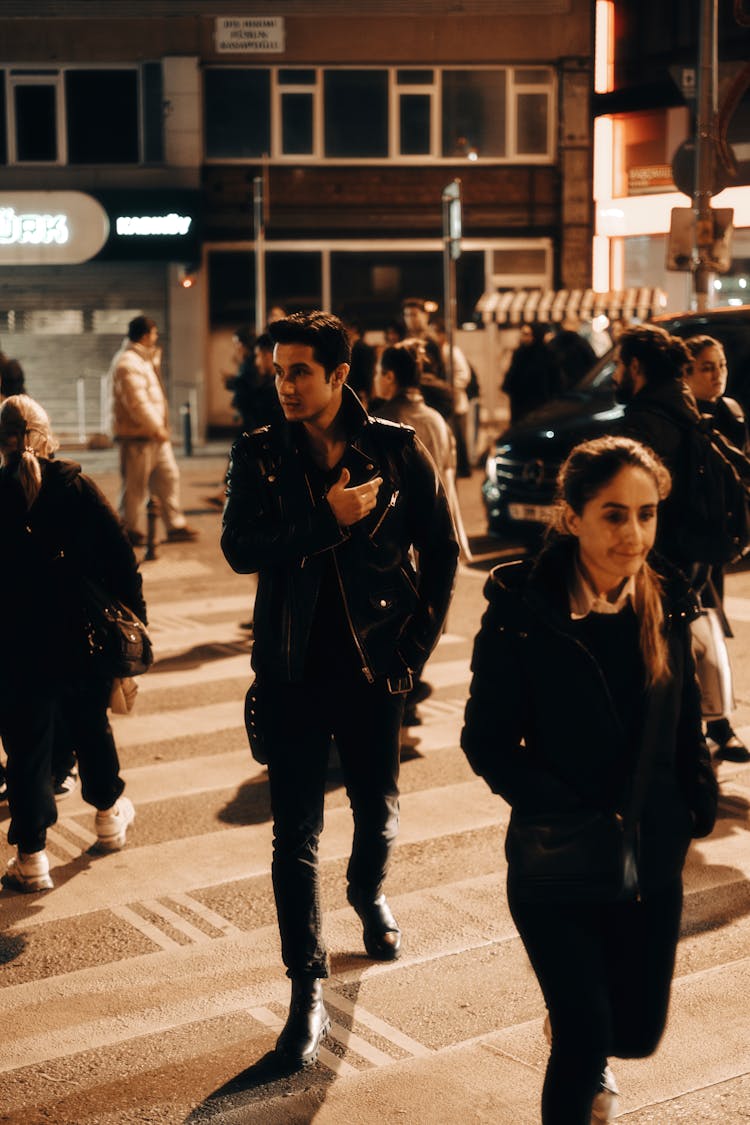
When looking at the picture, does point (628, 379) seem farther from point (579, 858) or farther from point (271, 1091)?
point (579, 858)

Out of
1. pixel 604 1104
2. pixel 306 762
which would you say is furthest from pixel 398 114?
pixel 604 1104

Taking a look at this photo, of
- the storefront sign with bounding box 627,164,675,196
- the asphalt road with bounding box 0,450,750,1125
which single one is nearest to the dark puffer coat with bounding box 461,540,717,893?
the asphalt road with bounding box 0,450,750,1125

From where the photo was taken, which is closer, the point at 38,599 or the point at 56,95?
the point at 38,599

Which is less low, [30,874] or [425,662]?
[425,662]

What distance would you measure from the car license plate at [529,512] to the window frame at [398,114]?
1668cm

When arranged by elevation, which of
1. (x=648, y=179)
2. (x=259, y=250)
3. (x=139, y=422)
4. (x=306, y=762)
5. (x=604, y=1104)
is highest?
(x=648, y=179)

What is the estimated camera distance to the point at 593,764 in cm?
321

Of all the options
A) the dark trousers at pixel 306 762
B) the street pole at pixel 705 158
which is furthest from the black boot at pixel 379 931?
the street pole at pixel 705 158

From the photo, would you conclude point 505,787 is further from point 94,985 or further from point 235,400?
point 235,400

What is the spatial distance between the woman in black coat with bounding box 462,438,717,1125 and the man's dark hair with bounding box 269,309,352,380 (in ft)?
4.06

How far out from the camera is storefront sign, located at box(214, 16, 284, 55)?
2781 cm

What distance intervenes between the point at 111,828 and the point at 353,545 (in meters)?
2.35

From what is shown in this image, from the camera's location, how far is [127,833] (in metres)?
6.55

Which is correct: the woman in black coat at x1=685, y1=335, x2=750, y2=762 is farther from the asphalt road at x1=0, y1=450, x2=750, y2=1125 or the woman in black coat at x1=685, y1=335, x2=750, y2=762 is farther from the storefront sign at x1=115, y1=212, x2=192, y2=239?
the storefront sign at x1=115, y1=212, x2=192, y2=239
